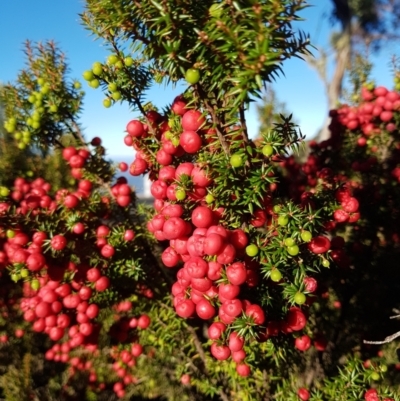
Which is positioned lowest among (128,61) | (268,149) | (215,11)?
(268,149)

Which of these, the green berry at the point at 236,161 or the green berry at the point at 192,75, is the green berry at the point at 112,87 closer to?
the green berry at the point at 192,75

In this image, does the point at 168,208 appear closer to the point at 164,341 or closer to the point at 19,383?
the point at 164,341

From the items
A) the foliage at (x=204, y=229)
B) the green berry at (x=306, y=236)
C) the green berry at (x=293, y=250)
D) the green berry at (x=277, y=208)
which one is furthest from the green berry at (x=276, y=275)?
the green berry at (x=277, y=208)

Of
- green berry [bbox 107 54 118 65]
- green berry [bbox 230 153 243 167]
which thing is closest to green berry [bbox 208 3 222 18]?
green berry [bbox 230 153 243 167]

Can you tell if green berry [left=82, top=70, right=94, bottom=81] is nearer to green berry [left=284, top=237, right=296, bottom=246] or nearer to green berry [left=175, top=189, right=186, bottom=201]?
green berry [left=175, top=189, right=186, bottom=201]

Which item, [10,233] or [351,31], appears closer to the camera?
[10,233]

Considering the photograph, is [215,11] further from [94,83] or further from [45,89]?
[45,89]

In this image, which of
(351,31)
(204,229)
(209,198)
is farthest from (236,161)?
(351,31)

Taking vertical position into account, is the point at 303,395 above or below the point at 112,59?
below

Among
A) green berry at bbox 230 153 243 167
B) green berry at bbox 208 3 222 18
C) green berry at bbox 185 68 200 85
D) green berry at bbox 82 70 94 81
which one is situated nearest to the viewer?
green berry at bbox 208 3 222 18

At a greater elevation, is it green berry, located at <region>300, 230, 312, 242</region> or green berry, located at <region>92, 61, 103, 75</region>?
green berry, located at <region>92, 61, 103, 75</region>

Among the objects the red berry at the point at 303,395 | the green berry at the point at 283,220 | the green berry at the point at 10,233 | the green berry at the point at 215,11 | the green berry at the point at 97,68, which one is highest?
the green berry at the point at 97,68

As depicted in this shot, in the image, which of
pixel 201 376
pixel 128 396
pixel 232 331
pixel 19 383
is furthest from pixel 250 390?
pixel 19 383

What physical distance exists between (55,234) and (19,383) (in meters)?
2.91
